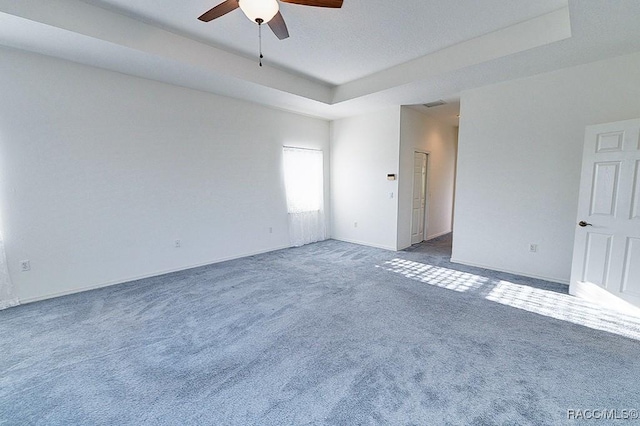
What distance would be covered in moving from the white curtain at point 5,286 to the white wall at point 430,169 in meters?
5.64

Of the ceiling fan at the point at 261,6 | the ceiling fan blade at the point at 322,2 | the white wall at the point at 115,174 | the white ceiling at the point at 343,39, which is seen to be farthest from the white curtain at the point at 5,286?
the ceiling fan blade at the point at 322,2

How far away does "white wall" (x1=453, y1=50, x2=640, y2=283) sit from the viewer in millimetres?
3240

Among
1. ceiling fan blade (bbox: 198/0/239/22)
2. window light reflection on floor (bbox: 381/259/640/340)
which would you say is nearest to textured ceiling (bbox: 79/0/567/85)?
ceiling fan blade (bbox: 198/0/239/22)

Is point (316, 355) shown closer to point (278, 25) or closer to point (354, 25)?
point (278, 25)

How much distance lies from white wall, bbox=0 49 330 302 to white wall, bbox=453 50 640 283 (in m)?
3.74

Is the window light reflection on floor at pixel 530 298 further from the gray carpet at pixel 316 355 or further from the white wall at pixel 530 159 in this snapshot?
the white wall at pixel 530 159

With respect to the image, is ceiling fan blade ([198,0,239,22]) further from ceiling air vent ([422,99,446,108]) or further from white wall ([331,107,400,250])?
ceiling air vent ([422,99,446,108])

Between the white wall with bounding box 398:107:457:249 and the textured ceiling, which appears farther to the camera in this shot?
the white wall with bounding box 398:107:457:249

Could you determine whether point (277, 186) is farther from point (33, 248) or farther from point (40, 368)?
point (40, 368)

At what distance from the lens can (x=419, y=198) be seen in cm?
600

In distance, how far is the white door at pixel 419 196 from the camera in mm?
5781

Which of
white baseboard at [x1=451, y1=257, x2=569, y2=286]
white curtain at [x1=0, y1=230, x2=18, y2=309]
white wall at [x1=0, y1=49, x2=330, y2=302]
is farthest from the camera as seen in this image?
white baseboard at [x1=451, y1=257, x2=569, y2=286]

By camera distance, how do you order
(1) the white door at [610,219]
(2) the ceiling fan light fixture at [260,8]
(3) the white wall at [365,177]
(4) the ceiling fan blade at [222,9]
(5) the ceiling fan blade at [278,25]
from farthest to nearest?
1. (3) the white wall at [365,177]
2. (1) the white door at [610,219]
3. (5) the ceiling fan blade at [278,25]
4. (4) the ceiling fan blade at [222,9]
5. (2) the ceiling fan light fixture at [260,8]
